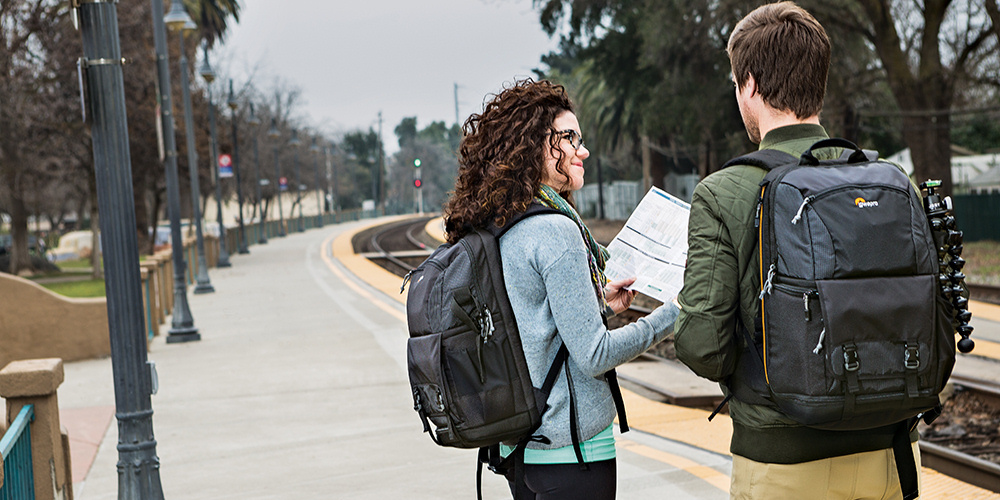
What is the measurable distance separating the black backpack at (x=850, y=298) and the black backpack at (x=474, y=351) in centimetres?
61

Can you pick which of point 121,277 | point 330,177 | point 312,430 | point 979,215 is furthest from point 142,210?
point 330,177

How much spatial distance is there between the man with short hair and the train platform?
8.87ft

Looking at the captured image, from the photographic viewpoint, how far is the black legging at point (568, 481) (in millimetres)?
2350

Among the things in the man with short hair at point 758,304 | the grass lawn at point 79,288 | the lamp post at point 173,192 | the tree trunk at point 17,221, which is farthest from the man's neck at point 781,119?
the tree trunk at point 17,221

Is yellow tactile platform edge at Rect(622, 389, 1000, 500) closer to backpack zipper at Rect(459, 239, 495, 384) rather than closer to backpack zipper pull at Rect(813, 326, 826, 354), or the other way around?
backpack zipper at Rect(459, 239, 495, 384)

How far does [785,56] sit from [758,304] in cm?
59

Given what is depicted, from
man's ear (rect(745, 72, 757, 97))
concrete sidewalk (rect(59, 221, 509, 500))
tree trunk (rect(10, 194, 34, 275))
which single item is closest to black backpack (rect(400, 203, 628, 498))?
man's ear (rect(745, 72, 757, 97))

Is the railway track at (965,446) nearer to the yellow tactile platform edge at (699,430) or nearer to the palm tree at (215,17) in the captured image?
the yellow tactile platform edge at (699,430)

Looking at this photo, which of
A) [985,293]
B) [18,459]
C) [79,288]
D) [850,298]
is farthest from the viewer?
[79,288]

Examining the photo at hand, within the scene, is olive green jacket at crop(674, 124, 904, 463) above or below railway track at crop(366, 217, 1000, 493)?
above

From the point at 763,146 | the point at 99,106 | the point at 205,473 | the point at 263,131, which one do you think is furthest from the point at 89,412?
the point at 263,131

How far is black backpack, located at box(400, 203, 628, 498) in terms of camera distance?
7.41ft

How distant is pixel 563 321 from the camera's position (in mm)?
2260

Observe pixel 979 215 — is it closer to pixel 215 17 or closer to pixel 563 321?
pixel 563 321
